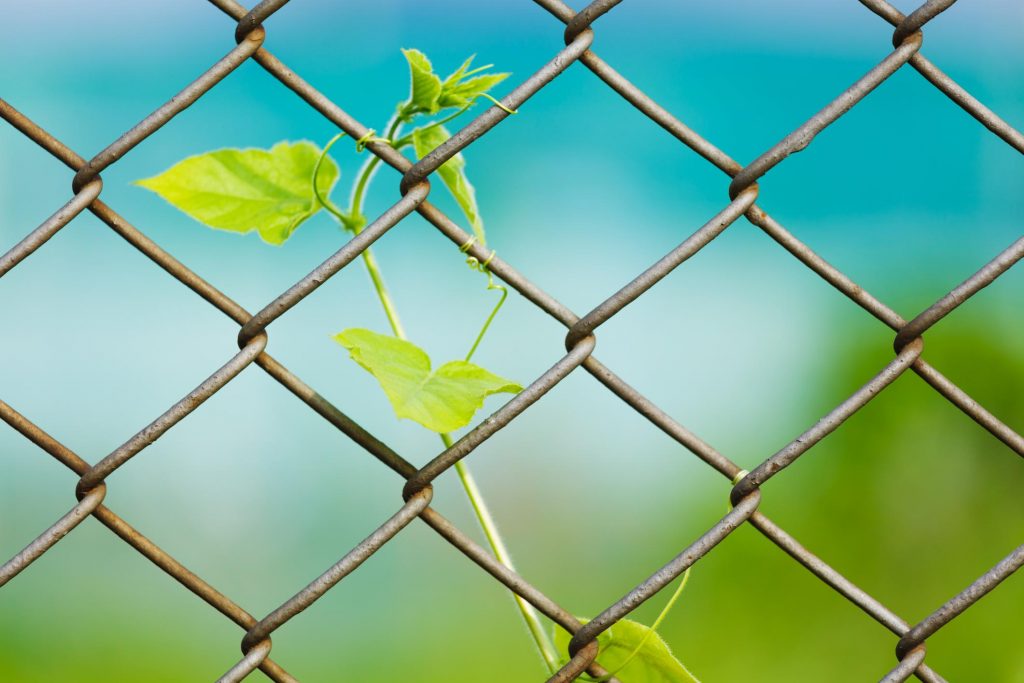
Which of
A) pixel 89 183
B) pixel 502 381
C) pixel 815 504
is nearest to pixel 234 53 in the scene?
pixel 89 183

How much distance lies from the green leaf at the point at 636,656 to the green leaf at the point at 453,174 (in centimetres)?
25

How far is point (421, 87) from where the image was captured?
577mm

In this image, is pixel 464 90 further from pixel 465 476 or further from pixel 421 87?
pixel 465 476

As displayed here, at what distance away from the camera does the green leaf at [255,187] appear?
0.64 m

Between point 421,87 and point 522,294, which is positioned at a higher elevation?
point 421,87

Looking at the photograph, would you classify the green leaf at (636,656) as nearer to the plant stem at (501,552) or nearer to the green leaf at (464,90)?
the plant stem at (501,552)

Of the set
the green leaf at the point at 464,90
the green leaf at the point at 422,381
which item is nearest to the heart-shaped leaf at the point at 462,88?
the green leaf at the point at 464,90

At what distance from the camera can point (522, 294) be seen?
0.57 metres

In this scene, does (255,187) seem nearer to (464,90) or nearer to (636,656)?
(464,90)

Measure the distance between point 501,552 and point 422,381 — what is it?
126mm

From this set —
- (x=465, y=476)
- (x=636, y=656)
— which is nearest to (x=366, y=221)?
(x=465, y=476)

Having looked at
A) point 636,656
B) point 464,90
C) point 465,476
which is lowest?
point 636,656

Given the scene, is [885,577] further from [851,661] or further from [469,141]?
[469,141]

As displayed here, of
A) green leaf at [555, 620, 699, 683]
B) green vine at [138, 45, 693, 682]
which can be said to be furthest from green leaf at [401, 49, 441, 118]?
green leaf at [555, 620, 699, 683]
